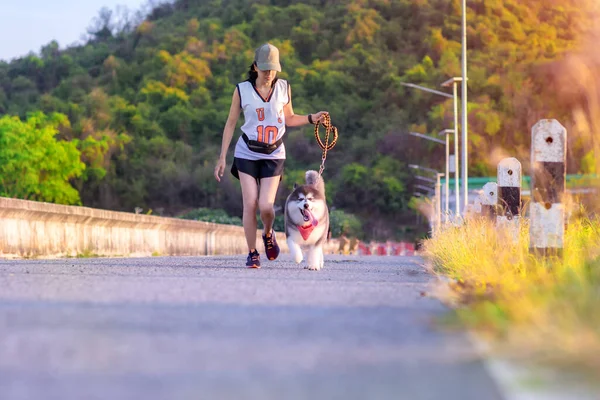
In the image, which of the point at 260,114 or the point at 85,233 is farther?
the point at 85,233

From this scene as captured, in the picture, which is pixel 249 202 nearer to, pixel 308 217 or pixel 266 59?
pixel 308 217

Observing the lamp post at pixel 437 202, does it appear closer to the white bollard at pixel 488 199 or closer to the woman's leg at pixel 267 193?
the white bollard at pixel 488 199

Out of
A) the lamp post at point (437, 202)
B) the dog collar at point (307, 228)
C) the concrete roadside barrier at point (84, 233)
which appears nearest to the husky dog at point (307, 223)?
the dog collar at point (307, 228)

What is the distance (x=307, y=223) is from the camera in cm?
1160

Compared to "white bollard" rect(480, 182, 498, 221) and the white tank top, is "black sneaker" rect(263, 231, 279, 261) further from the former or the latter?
"white bollard" rect(480, 182, 498, 221)

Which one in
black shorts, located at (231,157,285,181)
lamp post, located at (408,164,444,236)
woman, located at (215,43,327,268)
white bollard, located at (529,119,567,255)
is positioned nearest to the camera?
white bollard, located at (529,119,567,255)

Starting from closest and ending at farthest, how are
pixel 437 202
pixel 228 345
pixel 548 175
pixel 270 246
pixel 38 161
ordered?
pixel 228 345
pixel 548 175
pixel 270 246
pixel 437 202
pixel 38 161

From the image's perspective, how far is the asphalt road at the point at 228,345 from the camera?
150 inches

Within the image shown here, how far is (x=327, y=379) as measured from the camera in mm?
3998

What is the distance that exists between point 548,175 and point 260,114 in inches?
147

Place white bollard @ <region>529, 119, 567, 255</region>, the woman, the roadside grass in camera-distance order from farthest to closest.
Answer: the woman → white bollard @ <region>529, 119, 567, 255</region> → the roadside grass

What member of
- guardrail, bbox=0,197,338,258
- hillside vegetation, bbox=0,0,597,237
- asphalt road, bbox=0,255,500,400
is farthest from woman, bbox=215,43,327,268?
hillside vegetation, bbox=0,0,597,237

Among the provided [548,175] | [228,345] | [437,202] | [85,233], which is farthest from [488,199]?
[437,202]

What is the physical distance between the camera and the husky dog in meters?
11.6
